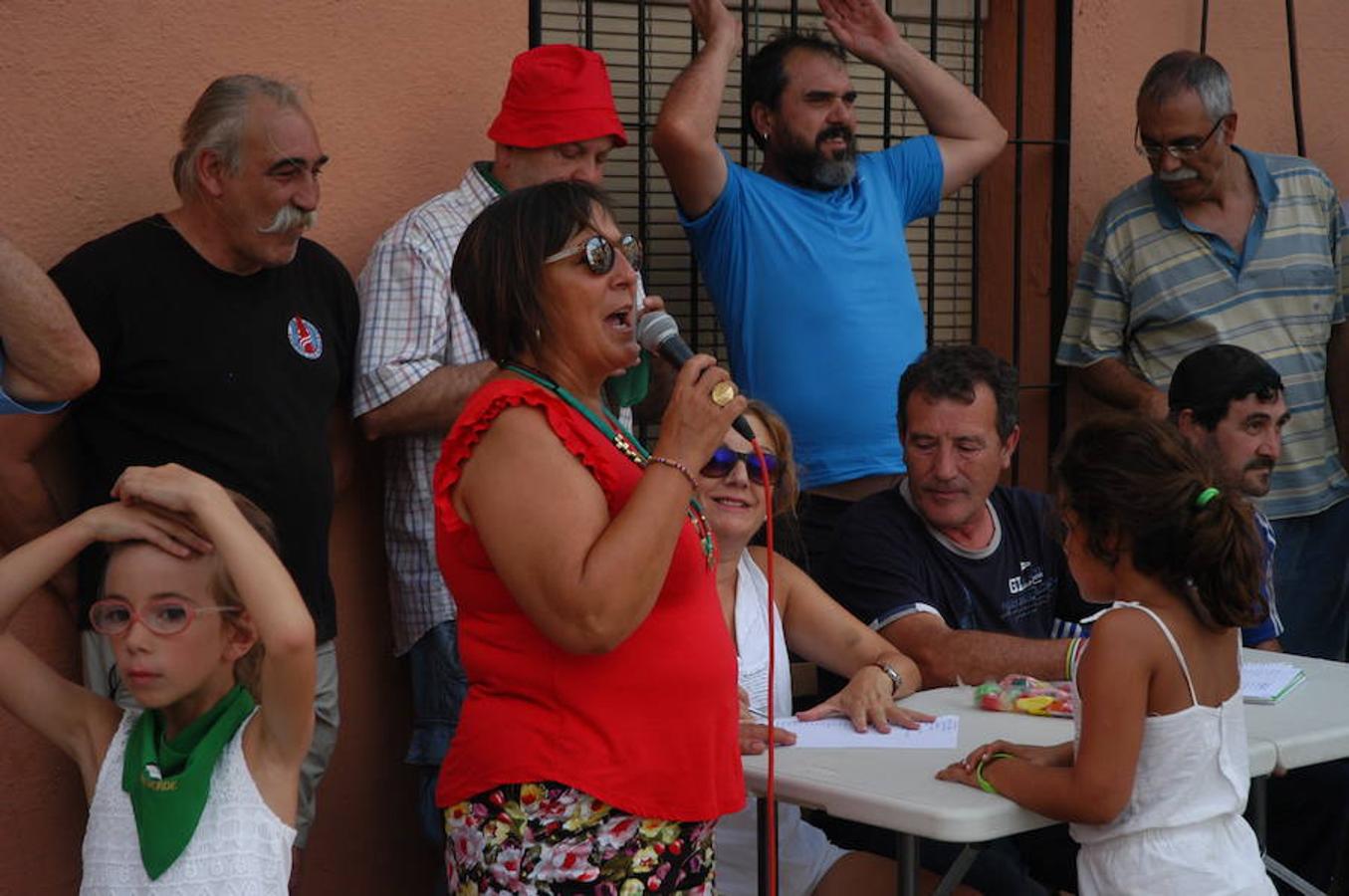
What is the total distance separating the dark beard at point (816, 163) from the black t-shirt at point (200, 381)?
1596 mm

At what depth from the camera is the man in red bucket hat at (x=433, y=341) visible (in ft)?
13.0

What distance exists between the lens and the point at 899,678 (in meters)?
3.68

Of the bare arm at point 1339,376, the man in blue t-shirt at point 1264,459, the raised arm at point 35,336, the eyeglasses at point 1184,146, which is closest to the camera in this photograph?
the raised arm at point 35,336

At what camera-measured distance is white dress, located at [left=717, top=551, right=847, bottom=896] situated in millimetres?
3584

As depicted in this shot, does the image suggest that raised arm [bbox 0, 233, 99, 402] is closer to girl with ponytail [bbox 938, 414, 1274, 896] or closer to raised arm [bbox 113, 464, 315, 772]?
raised arm [bbox 113, 464, 315, 772]

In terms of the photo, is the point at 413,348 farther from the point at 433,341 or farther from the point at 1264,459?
the point at 1264,459

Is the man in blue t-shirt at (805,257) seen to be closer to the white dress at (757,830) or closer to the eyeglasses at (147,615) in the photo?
the white dress at (757,830)

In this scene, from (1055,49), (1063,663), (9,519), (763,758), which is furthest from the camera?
(1055,49)

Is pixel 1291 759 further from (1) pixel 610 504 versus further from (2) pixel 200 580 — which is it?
(2) pixel 200 580

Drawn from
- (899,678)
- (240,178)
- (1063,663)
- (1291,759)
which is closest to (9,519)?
(240,178)

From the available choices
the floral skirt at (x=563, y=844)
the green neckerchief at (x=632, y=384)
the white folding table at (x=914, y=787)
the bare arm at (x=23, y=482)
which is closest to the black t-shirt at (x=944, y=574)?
the white folding table at (x=914, y=787)

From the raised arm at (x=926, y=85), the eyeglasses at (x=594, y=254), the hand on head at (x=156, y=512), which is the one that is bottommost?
the hand on head at (x=156, y=512)

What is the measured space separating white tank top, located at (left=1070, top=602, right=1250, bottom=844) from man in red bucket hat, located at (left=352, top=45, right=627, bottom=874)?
1.57m

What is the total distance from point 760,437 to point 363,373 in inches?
34.9
